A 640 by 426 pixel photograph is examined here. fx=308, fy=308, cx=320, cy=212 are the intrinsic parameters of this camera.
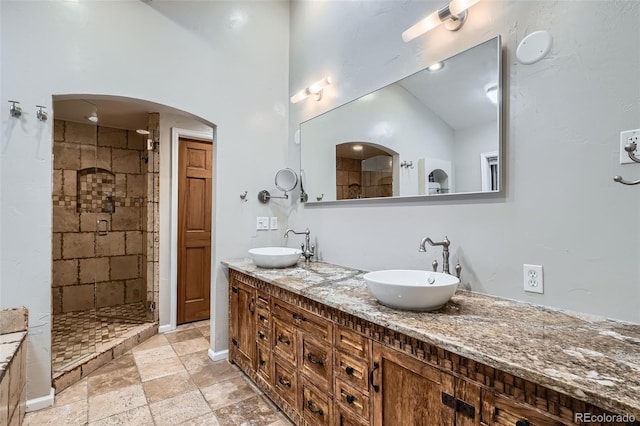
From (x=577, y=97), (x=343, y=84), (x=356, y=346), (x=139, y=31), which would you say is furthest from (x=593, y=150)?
(x=139, y=31)

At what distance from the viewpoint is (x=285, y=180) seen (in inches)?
114

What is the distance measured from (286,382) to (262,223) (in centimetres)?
144

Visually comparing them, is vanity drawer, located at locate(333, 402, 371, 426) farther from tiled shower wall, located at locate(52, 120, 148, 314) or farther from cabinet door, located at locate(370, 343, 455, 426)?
tiled shower wall, located at locate(52, 120, 148, 314)

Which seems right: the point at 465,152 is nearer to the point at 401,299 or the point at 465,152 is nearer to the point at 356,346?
the point at 401,299

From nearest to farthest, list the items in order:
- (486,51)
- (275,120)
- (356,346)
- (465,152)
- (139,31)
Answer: (356,346), (486,51), (465,152), (139,31), (275,120)

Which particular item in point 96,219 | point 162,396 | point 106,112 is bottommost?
point 162,396

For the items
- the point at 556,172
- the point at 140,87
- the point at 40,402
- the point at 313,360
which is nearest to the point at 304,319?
the point at 313,360

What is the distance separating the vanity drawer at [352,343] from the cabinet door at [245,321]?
3.03 feet

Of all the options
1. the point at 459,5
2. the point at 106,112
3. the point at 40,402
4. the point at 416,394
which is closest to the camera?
the point at 416,394

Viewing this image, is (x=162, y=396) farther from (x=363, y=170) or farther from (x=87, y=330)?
(x=363, y=170)

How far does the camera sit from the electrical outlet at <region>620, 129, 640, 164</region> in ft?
3.63

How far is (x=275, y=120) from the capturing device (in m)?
3.00

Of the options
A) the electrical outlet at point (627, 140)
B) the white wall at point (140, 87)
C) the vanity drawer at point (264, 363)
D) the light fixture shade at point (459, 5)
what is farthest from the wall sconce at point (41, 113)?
the electrical outlet at point (627, 140)

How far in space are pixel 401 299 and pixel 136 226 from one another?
4051 millimetres
